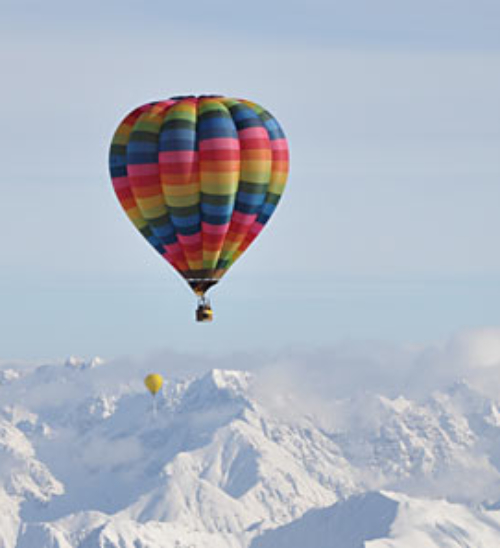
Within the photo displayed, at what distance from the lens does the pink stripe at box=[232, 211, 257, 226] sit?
149875 millimetres

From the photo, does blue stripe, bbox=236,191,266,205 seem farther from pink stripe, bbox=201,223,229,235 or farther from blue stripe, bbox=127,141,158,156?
blue stripe, bbox=127,141,158,156

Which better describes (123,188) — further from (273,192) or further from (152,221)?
(273,192)

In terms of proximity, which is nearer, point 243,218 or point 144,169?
point 144,169

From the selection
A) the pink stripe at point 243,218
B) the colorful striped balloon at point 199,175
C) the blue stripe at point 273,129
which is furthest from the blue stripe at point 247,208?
the blue stripe at point 273,129

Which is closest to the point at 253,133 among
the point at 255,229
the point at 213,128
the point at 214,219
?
the point at 213,128

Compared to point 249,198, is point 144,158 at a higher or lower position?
higher

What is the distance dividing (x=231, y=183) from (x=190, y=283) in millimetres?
10145

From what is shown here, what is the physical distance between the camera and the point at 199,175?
14612 centimetres

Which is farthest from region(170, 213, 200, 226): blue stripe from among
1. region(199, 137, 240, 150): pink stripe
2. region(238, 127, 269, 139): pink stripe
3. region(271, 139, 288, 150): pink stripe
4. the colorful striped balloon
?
region(271, 139, 288, 150): pink stripe

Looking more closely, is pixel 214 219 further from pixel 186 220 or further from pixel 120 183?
pixel 120 183

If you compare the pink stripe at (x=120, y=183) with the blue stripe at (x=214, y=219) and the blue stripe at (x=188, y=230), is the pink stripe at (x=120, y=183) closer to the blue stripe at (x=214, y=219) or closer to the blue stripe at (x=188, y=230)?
the blue stripe at (x=188, y=230)

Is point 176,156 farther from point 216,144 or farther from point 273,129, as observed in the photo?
point 273,129

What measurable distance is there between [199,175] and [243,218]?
23.1ft

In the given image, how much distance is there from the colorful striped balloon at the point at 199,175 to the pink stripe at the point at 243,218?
0.09 metres
